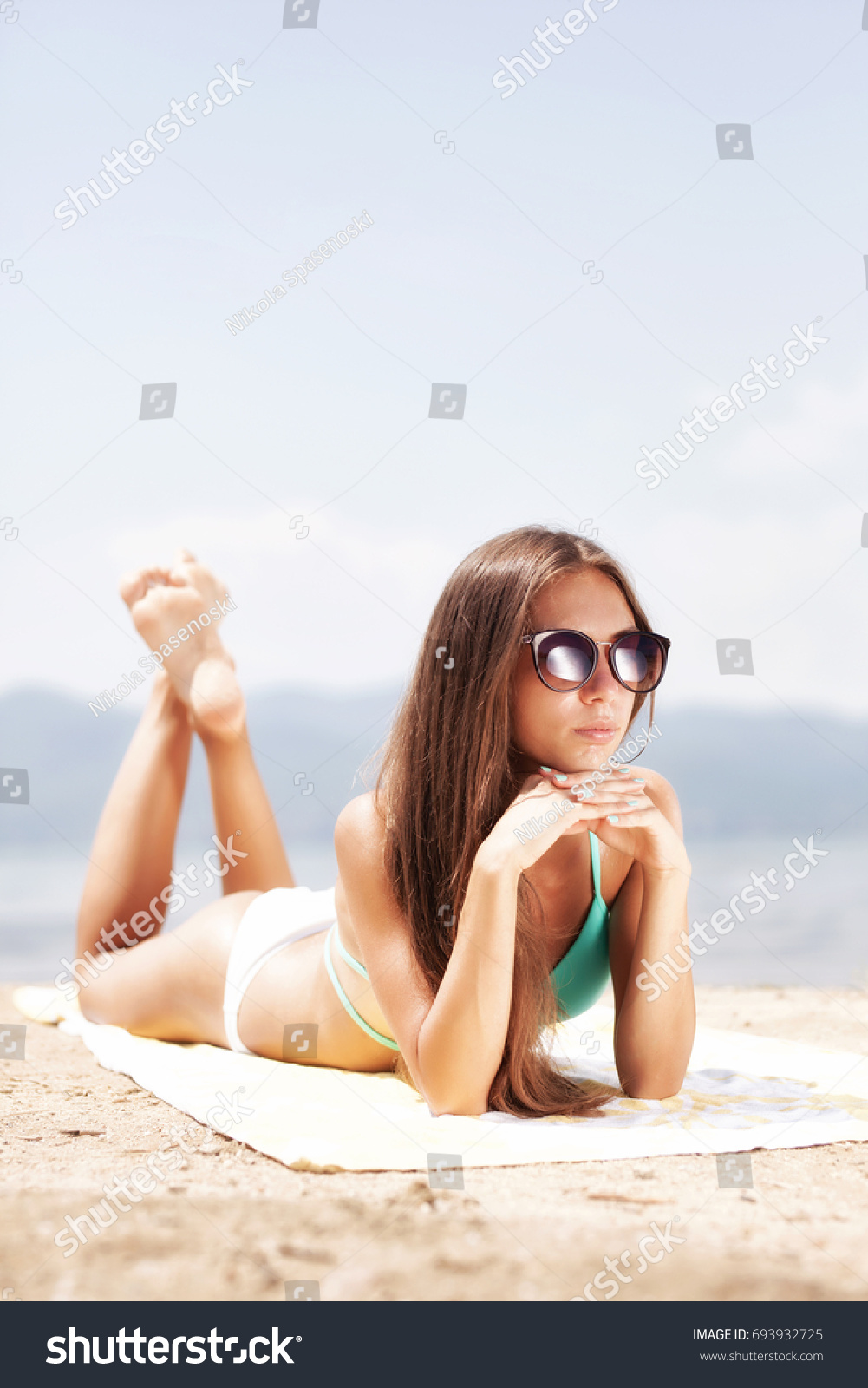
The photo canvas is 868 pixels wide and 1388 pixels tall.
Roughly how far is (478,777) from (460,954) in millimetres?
289

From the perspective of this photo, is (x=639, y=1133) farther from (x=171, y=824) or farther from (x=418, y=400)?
(x=418, y=400)

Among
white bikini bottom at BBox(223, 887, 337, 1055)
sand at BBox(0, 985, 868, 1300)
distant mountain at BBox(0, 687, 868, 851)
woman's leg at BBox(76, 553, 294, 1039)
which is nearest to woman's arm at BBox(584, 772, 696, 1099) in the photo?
sand at BBox(0, 985, 868, 1300)

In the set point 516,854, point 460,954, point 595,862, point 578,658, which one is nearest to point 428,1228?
point 460,954

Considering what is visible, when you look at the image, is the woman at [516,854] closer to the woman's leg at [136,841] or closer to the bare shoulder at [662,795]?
the bare shoulder at [662,795]

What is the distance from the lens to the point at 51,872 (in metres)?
7.34

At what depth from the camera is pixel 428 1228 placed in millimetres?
1270

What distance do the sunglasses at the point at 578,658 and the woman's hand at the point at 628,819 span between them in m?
0.15

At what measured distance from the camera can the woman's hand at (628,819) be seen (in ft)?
5.33

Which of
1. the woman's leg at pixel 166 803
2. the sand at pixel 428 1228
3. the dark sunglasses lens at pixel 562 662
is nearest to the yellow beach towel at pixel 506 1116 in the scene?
the sand at pixel 428 1228

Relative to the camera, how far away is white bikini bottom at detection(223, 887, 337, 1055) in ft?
7.59

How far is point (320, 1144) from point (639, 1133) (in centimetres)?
48

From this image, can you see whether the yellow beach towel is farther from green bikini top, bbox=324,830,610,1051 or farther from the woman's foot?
the woman's foot

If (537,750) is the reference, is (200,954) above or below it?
below

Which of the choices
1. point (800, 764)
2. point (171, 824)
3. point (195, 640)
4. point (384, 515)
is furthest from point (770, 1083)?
point (800, 764)
